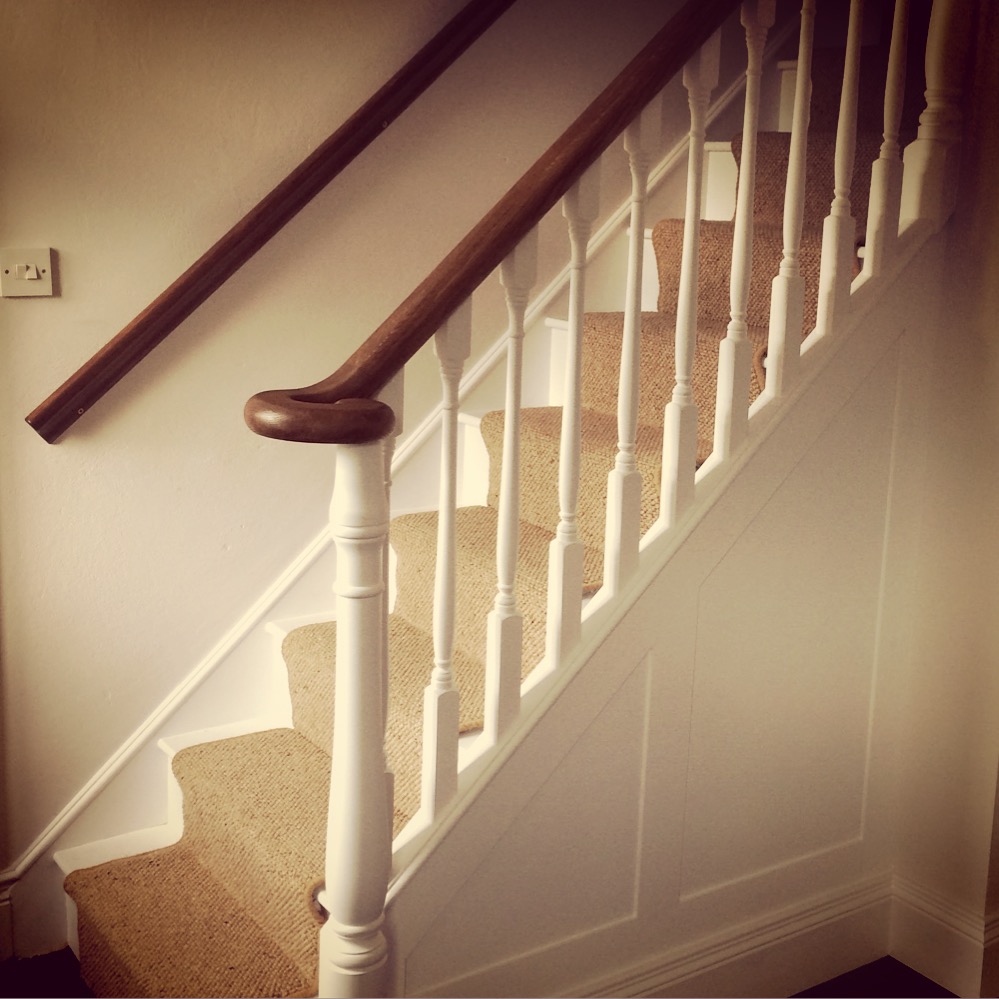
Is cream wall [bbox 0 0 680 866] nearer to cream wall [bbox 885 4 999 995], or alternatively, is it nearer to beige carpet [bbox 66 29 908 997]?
beige carpet [bbox 66 29 908 997]

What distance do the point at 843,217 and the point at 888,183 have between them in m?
0.14

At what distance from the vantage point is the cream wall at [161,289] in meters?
2.32

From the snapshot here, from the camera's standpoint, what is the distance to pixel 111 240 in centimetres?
238

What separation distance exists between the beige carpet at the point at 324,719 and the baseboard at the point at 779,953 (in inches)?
21.6

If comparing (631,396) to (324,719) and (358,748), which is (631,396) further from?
(324,719)

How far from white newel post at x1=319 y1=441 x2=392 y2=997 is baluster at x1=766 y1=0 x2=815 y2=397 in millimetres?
794

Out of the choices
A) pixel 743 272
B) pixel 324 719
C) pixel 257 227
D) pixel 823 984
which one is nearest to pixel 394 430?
pixel 743 272

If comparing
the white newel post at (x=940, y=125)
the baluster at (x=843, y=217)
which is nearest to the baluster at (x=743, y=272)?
the baluster at (x=843, y=217)

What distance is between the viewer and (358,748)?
64.7 inches

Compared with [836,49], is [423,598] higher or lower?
lower

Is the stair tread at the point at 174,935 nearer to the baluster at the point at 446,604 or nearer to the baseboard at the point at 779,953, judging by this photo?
the baluster at the point at 446,604

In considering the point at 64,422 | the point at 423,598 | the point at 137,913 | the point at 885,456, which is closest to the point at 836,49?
the point at 885,456

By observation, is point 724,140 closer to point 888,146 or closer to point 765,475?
point 888,146

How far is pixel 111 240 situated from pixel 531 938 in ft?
5.27
